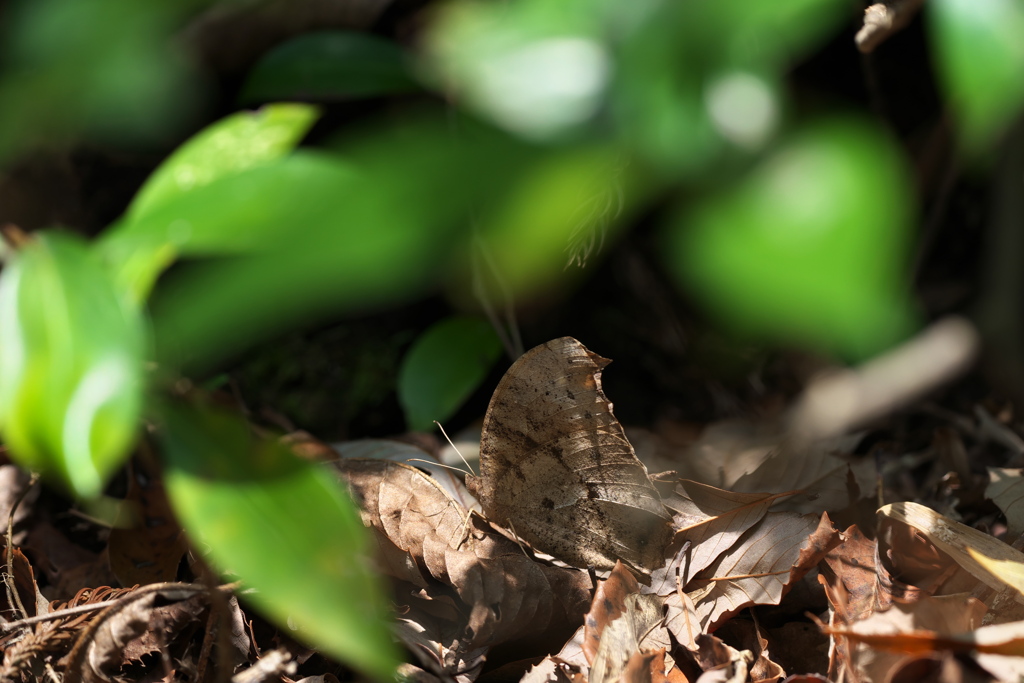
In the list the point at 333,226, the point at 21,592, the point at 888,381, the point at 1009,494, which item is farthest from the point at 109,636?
the point at 888,381

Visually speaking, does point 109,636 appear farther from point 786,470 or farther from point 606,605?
point 786,470

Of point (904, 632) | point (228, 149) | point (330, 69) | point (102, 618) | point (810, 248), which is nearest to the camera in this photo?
point (810, 248)

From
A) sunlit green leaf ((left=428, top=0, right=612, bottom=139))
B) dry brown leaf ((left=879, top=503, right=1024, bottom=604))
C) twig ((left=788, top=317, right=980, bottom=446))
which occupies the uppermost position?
sunlit green leaf ((left=428, top=0, right=612, bottom=139))

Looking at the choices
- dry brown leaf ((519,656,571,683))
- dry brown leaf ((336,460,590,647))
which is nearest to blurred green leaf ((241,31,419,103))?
dry brown leaf ((336,460,590,647))

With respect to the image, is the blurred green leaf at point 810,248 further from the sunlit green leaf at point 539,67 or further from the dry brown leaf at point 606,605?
the dry brown leaf at point 606,605

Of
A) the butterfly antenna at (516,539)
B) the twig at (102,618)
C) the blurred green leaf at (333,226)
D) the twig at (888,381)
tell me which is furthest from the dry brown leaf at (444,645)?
the twig at (888,381)

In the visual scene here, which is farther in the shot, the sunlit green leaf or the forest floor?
the forest floor

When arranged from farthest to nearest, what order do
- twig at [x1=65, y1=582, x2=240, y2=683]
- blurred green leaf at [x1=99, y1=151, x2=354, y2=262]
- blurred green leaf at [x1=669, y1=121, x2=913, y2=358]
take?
twig at [x1=65, y1=582, x2=240, y2=683] → blurred green leaf at [x1=99, y1=151, x2=354, y2=262] → blurred green leaf at [x1=669, y1=121, x2=913, y2=358]

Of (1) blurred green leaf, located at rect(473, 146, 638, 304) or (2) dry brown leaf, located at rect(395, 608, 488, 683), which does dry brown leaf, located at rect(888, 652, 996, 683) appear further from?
(1) blurred green leaf, located at rect(473, 146, 638, 304)
